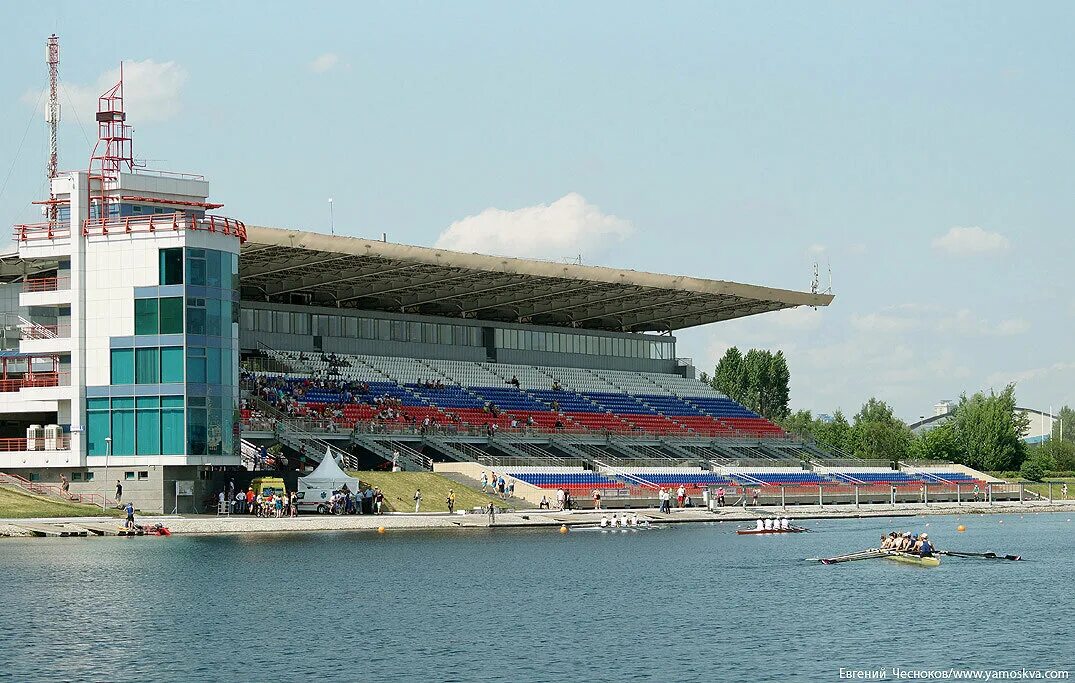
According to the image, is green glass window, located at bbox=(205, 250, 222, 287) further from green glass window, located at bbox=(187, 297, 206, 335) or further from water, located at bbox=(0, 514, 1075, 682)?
water, located at bbox=(0, 514, 1075, 682)

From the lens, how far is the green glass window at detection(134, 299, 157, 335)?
7994 cm

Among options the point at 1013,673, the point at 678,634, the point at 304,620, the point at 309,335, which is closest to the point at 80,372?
the point at 309,335

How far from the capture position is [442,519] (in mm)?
79938

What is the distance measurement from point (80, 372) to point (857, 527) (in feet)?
135

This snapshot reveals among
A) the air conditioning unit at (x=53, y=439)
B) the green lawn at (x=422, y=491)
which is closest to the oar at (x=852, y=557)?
the green lawn at (x=422, y=491)

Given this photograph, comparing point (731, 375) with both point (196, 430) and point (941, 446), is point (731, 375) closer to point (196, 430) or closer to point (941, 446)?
point (941, 446)

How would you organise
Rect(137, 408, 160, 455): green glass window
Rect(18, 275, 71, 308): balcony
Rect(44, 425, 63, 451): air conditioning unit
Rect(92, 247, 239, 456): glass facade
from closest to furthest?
Rect(92, 247, 239, 456): glass facade, Rect(137, 408, 160, 455): green glass window, Rect(44, 425, 63, 451): air conditioning unit, Rect(18, 275, 71, 308): balcony

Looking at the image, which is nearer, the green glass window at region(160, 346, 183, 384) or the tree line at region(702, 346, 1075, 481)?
the green glass window at region(160, 346, 183, 384)

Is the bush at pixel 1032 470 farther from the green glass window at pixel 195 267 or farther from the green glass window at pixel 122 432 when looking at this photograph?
the green glass window at pixel 122 432

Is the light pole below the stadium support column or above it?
below

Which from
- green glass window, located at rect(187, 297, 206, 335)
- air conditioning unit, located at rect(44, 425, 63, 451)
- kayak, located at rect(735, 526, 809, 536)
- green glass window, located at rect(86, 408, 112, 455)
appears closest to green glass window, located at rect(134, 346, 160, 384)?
green glass window, located at rect(187, 297, 206, 335)

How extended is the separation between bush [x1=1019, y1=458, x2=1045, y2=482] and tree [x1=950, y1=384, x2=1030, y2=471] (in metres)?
1.01

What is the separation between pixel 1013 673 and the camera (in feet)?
113

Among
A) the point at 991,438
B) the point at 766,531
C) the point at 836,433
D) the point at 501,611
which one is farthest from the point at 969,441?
the point at 501,611
